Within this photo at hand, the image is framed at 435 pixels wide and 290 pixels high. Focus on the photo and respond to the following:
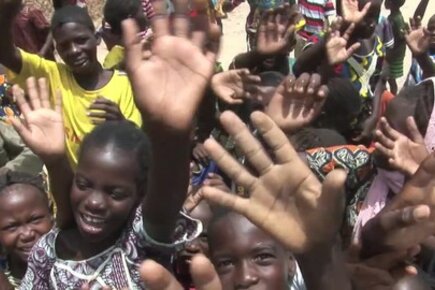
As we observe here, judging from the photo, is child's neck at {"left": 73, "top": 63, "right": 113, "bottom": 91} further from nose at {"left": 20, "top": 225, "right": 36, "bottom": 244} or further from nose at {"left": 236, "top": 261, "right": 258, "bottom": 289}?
nose at {"left": 236, "top": 261, "right": 258, "bottom": 289}

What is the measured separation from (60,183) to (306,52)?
2.17 m

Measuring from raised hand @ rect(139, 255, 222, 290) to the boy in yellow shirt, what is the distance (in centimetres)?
167

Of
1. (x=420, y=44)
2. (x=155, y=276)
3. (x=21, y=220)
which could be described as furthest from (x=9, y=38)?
(x=420, y=44)

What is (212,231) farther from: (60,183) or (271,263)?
(60,183)

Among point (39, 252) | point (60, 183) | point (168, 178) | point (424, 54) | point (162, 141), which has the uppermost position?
point (162, 141)

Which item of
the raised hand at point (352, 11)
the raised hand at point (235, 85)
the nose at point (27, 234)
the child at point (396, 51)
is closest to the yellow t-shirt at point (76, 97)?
the raised hand at point (235, 85)

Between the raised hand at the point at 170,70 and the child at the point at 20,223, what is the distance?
44.8 inches

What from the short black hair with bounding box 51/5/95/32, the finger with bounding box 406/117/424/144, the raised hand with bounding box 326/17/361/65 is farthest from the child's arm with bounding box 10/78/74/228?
the raised hand with bounding box 326/17/361/65

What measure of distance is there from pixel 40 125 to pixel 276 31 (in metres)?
1.57

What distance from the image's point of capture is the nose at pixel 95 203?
2.33m

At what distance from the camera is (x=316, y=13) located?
650cm

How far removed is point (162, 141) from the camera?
77.4 inches

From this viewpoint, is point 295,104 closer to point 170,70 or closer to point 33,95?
point 33,95

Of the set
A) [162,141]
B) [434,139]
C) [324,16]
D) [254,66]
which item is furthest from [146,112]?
[324,16]
